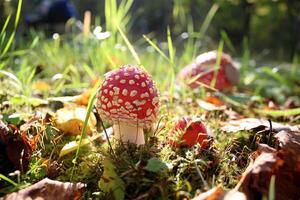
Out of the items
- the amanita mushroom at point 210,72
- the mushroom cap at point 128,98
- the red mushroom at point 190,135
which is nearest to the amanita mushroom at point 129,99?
the mushroom cap at point 128,98

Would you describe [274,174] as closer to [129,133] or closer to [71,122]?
[129,133]

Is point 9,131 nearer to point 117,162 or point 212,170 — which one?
point 117,162

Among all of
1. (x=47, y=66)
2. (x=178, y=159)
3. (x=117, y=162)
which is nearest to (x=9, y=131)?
(x=117, y=162)

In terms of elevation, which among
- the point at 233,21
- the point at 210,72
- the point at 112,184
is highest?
the point at 233,21

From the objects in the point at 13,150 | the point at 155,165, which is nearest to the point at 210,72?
the point at 155,165

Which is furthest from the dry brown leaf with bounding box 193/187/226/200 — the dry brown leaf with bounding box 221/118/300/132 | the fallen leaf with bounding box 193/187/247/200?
the dry brown leaf with bounding box 221/118/300/132

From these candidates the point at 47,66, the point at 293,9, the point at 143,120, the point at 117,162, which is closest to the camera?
the point at 117,162

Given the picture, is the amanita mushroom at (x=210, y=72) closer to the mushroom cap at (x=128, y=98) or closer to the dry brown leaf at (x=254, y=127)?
the dry brown leaf at (x=254, y=127)
